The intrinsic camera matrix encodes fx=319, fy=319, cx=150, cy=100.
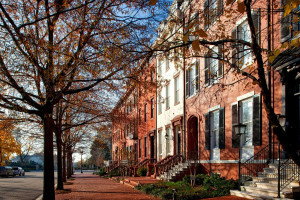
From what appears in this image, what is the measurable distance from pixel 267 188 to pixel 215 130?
21.1 ft

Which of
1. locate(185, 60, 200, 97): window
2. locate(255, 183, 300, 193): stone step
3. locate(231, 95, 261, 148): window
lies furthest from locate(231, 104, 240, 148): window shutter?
locate(185, 60, 200, 97): window

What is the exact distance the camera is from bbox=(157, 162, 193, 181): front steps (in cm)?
1905

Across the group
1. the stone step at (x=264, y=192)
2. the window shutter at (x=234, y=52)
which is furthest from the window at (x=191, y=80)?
the stone step at (x=264, y=192)

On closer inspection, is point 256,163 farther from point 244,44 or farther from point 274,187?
point 244,44

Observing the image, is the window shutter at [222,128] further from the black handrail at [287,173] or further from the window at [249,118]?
the black handrail at [287,173]

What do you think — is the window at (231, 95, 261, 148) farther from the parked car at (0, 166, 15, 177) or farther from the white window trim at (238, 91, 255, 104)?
the parked car at (0, 166, 15, 177)

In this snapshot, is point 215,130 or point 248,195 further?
point 215,130

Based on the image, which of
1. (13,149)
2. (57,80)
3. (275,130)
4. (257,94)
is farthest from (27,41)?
(13,149)

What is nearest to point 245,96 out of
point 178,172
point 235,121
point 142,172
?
point 235,121

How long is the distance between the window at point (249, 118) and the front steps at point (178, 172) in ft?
16.1

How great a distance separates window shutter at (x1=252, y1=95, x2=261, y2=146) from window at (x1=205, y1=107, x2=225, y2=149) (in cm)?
273

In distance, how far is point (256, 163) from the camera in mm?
12859

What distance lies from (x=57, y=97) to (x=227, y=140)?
27.4 ft

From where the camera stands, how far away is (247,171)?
13.4m
